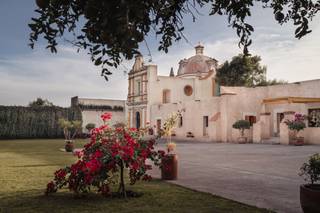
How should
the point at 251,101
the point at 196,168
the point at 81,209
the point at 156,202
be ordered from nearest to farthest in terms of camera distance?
the point at 81,209
the point at 156,202
the point at 196,168
the point at 251,101

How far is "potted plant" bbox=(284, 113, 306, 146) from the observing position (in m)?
22.1

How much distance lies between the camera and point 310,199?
16.0ft

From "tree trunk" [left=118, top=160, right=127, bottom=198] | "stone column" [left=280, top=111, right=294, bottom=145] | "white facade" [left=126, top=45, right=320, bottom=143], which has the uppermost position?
"white facade" [left=126, top=45, right=320, bottom=143]

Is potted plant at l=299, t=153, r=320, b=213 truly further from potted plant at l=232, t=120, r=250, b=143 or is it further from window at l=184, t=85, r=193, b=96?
window at l=184, t=85, r=193, b=96

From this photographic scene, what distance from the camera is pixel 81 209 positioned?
5883 mm

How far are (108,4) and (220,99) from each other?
2763 centimetres

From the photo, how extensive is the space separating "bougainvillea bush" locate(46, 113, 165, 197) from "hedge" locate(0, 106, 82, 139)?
33.3 metres

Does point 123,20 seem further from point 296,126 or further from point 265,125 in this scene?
point 265,125

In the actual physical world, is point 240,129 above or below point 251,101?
below

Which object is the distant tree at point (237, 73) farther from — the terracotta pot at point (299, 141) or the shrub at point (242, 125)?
the terracotta pot at point (299, 141)

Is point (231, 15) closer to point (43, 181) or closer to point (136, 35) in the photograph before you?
point (136, 35)

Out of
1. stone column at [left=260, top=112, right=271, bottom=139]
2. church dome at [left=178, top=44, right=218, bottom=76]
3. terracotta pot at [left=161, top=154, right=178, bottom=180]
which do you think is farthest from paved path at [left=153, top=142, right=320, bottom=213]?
church dome at [left=178, top=44, right=218, bottom=76]

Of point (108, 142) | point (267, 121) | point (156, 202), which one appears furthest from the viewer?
point (267, 121)

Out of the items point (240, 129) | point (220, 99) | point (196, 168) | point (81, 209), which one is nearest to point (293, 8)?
point (81, 209)
